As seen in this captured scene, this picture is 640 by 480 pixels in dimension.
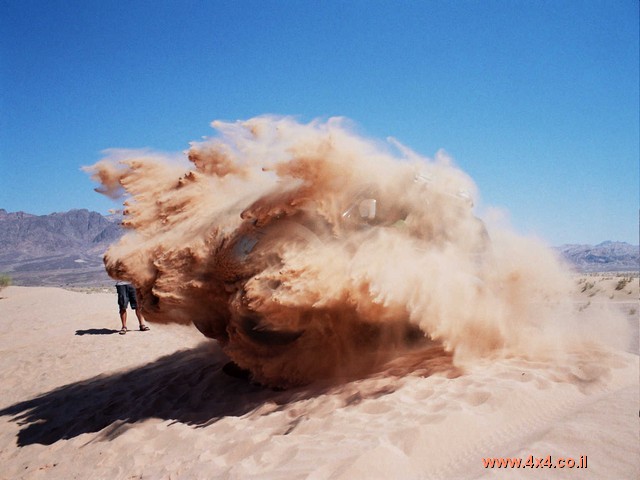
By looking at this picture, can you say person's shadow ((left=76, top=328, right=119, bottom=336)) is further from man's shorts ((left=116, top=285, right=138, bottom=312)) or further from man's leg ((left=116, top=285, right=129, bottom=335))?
man's shorts ((left=116, top=285, right=138, bottom=312))

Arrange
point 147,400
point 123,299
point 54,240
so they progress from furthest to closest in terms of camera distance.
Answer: point 54,240 → point 123,299 → point 147,400

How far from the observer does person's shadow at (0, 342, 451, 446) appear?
475 cm

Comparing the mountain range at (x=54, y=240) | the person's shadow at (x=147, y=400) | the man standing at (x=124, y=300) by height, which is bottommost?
the person's shadow at (x=147, y=400)

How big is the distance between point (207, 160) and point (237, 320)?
6.94 feet

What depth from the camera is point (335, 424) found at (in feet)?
11.3

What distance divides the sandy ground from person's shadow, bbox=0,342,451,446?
0.09ft

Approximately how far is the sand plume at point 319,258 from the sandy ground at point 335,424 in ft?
1.84

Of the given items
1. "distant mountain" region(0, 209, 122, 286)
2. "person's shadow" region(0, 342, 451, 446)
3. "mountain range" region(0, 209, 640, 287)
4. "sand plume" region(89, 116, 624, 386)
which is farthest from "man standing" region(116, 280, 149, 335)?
"distant mountain" region(0, 209, 122, 286)

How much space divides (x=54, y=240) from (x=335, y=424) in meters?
170

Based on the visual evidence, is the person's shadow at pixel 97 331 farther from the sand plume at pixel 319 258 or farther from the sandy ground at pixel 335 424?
the sand plume at pixel 319 258

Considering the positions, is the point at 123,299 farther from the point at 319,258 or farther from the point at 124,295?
Result: the point at 319,258

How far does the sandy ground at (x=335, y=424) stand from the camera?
260 centimetres

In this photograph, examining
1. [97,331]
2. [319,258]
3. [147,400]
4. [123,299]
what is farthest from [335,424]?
[97,331]

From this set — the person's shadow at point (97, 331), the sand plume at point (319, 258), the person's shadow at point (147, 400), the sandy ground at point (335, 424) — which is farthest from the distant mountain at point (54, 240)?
the sand plume at point (319, 258)
